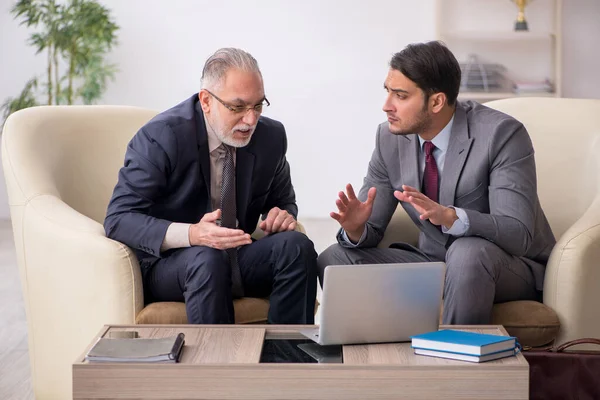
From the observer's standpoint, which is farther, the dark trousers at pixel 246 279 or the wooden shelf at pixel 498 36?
the wooden shelf at pixel 498 36

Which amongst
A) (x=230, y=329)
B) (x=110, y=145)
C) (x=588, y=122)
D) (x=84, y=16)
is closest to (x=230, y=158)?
(x=110, y=145)

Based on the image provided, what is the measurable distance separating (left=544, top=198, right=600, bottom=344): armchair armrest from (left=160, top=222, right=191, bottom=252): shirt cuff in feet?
3.39

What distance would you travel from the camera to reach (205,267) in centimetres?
228

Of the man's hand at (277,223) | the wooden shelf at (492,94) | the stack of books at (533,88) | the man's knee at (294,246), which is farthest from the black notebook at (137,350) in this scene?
the stack of books at (533,88)

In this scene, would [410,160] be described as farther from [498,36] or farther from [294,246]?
[498,36]

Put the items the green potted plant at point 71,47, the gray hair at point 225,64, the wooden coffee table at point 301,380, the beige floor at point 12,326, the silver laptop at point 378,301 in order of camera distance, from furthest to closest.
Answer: the green potted plant at point 71,47, the beige floor at point 12,326, the gray hair at point 225,64, the silver laptop at point 378,301, the wooden coffee table at point 301,380

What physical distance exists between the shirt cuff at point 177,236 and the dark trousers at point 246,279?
0.09 ft

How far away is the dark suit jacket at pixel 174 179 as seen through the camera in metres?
2.39

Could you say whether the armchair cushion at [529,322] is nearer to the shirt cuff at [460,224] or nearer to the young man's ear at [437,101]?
the shirt cuff at [460,224]

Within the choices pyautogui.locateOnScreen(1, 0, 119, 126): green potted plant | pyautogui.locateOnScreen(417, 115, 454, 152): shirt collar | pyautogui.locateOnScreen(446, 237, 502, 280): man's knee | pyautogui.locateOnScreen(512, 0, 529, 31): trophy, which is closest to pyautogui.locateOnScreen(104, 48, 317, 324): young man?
pyautogui.locateOnScreen(446, 237, 502, 280): man's knee

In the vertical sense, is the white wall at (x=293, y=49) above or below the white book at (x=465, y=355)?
above

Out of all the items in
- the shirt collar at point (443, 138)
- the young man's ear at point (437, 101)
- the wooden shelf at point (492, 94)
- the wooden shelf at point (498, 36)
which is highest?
the wooden shelf at point (498, 36)

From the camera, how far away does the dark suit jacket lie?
94.0 inches

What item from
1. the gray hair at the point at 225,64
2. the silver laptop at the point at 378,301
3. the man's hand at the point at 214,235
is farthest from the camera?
the gray hair at the point at 225,64
